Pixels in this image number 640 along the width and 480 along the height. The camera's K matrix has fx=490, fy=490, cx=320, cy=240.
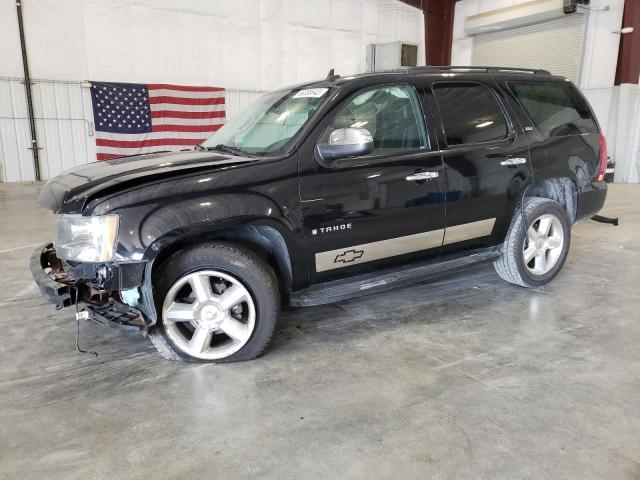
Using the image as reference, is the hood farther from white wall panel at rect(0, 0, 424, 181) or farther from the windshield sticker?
white wall panel at rect(0, 0, 424, 181)

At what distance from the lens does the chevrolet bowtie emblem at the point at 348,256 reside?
3069 mm

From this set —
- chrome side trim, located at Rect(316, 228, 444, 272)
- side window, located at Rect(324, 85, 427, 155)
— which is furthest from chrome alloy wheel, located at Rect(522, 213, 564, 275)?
side window, located at Rect(324, 85, 427, 155)

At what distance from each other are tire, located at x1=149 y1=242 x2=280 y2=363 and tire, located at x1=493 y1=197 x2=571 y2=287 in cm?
213

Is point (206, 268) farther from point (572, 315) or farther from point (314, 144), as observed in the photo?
point (572, 315)

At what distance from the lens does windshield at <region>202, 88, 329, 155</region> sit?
10.0 ft

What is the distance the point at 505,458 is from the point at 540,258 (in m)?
2.52

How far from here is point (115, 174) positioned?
268 cm

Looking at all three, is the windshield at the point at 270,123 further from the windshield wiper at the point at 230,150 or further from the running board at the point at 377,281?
the running board at the point at 377,281

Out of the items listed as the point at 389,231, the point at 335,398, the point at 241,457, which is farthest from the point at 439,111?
the point at 241,457

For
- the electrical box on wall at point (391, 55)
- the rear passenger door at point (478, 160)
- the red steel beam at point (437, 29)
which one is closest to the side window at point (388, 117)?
the rear passenger door at point (478, 160)

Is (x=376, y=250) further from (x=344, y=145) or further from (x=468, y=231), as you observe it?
(x=468, y=231)

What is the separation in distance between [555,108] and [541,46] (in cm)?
1125

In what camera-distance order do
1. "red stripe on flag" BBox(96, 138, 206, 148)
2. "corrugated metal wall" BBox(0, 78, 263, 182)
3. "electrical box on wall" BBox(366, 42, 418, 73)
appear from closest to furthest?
"corrugated metal wall" BBox(0, 78, 263, 182) < "red stripe on flag" BBox(96, 138, 206, 148) < "electrical box on wall" BBox(366, 42, 418, 73)

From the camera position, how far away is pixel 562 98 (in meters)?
4.26
